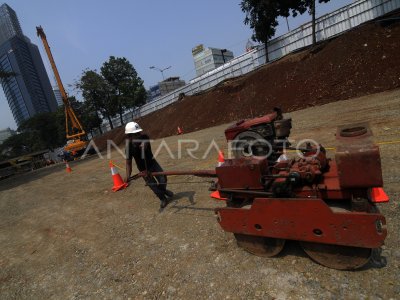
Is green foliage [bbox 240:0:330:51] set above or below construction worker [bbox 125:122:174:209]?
above

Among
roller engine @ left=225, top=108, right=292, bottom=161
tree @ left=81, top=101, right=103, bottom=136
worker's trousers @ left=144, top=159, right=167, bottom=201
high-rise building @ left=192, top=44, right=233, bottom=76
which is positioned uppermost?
high-rise building @ left=192, top=44, right=233, bottom=76

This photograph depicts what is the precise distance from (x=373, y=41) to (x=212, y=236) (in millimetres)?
17278

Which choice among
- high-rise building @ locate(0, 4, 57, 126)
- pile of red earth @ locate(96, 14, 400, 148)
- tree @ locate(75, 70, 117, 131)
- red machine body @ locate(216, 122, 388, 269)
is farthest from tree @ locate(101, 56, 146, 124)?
high-rise building @ locate(0, 4, 57, 126)

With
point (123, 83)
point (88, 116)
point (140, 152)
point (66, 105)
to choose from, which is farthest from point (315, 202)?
point (88, 116)

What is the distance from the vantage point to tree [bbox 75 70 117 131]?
1538 inches

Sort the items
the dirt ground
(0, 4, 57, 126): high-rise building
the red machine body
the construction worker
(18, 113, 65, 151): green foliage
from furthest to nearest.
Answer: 1. (0, 4, 57, 126): high-rise building
2. (18, 113, 65, 151): green foliage
3. the construction worker
4. the dirt ground
5. the red machine body

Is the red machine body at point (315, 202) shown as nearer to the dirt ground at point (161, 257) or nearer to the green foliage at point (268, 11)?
the dirt ground at point (161, 257)

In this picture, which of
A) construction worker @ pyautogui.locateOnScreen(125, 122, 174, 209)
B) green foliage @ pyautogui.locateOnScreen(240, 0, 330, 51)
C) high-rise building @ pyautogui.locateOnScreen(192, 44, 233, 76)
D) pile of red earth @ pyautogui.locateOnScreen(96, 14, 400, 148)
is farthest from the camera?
high-rise building @ pyautogui.locateOnScreen(192, 44, 233, 76)

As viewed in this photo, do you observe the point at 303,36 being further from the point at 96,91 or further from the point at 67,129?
the point at 96,91

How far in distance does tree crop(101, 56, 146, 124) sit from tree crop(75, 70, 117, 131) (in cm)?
64

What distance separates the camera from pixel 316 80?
16.9 meters

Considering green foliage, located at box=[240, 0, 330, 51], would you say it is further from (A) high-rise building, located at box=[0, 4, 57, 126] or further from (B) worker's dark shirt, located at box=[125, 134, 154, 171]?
(A) high-rise building, located at box=[0, 4, 57, 126]

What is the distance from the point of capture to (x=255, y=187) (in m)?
3.17

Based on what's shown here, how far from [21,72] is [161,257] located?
307 feet
